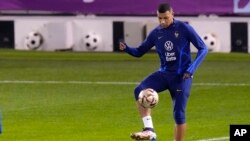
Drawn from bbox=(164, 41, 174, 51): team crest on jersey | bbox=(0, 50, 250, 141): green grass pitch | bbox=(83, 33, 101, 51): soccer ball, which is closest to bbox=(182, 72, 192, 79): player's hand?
bbox=(164, 41, 174, 51): team crest on jersey

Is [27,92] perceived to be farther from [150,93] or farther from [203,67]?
[150,93]

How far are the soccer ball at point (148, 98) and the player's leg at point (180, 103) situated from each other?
35 centimetres

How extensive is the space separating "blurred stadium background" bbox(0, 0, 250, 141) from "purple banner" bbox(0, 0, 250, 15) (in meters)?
0.03

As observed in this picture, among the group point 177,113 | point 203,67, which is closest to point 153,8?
point 203,67

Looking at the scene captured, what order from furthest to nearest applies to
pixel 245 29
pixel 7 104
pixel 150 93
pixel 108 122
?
1. pixel 245 29
2. pixel 7 104
3. pixel 108 122
4. pixel 150 93

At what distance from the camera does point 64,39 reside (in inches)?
1350

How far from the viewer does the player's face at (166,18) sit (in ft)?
54.2

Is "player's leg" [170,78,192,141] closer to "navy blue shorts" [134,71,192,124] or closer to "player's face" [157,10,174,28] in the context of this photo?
"navy blue shorts" [134,71,192,124]

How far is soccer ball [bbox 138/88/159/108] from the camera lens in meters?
16.4

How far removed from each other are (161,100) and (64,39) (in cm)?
1136

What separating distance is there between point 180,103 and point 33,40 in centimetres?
1807

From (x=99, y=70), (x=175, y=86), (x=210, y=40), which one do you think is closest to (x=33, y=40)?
(x=210, y=40)

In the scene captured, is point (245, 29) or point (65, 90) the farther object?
point (245, 29)

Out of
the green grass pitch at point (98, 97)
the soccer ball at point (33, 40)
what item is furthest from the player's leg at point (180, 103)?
the soccer ball at point (33, 40)
